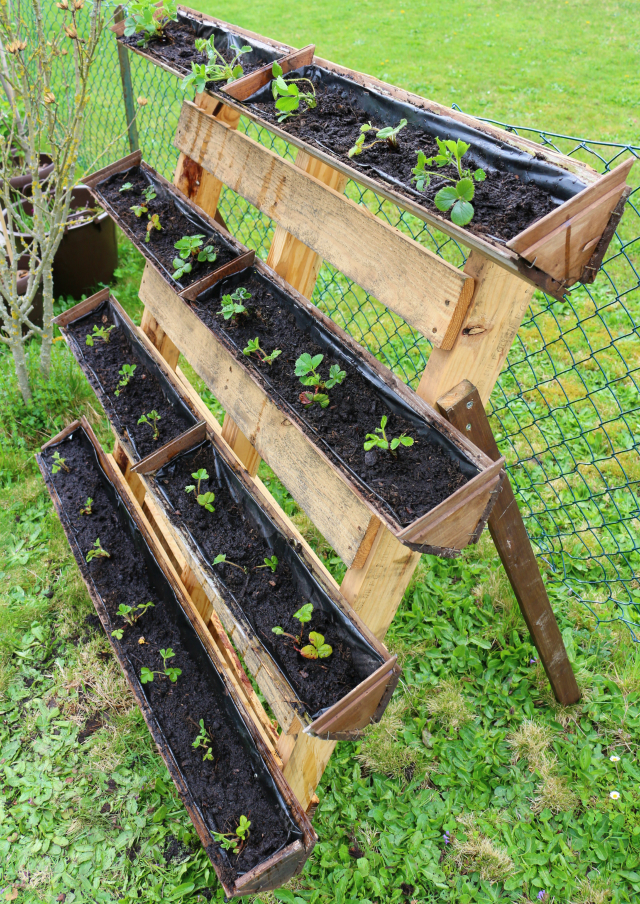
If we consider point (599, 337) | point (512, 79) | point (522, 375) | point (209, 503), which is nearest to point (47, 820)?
point (209, 503)

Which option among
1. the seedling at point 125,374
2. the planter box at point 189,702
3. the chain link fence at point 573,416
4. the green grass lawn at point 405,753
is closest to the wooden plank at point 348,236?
the chain link fence at point 573,416

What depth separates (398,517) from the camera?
4.46 ft

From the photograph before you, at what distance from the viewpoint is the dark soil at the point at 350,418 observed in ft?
4.71

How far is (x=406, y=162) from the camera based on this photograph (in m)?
1.57

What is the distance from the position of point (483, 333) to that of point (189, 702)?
5.08 ft

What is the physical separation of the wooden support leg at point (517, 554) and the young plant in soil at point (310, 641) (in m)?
0.62

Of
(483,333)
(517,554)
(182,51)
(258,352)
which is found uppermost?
(182,51)

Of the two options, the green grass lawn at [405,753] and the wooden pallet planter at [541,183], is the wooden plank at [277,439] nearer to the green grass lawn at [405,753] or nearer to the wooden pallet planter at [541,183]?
the wooden pallet planter at [541,183]

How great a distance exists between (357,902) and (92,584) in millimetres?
1458

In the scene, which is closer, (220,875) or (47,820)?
(220,875)

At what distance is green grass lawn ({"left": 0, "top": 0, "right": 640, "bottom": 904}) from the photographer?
1.97 m

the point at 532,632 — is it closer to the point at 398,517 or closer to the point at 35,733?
the point at 398,517

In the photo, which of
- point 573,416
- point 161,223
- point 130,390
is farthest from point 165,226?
point 573,416

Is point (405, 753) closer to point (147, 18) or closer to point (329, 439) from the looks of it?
point (329, 439)
